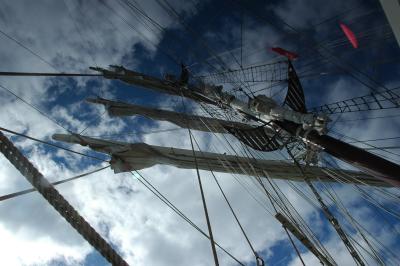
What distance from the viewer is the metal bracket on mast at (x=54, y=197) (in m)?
2.33

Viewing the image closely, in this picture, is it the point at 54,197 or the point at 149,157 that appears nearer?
the point at 54,197

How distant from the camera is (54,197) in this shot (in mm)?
2498

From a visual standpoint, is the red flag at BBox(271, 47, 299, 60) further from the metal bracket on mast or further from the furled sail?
the metal bracket on mast

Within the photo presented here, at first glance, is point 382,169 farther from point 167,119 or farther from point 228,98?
point 167,119

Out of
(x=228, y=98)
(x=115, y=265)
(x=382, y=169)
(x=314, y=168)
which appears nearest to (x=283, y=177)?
(x=314, y=168)

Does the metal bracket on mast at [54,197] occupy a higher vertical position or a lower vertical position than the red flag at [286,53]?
lower

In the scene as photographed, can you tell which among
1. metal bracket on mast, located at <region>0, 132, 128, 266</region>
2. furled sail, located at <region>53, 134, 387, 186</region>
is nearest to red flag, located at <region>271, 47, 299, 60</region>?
furled sail, located at <region>53, 134, 387, 186</region>

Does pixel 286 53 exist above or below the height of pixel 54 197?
above

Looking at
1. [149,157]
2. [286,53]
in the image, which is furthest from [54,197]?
[286,53]

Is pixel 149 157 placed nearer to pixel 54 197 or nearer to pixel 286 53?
pixel 286 53

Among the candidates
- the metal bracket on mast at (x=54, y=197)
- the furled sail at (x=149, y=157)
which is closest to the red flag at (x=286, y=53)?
the furled sail at (x=149, y=157)

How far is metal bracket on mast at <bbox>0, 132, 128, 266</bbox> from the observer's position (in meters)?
2.33

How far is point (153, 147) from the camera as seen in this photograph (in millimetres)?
8867

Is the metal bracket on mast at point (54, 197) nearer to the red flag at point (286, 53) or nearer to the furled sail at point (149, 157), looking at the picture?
the furled sail at point (149, 157)
